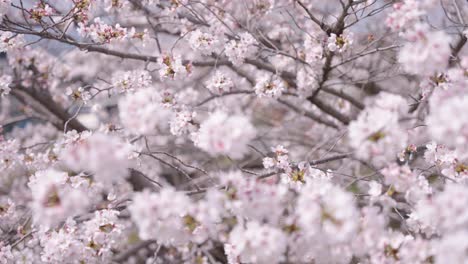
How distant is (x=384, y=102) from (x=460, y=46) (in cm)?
240

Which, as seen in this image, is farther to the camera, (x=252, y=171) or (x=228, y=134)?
(x=252, y=171)

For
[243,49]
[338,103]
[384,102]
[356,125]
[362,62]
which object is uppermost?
[362,62]

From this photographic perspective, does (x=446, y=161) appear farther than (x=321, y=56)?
No

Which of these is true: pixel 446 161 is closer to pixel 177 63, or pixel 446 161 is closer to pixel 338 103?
pixel 177 63

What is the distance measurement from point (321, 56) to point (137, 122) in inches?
91.3

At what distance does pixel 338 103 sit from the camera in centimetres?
579

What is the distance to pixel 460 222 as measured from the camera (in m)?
1.70

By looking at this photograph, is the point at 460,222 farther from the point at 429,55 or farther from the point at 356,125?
the point at 429,55

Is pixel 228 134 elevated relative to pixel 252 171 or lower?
lower

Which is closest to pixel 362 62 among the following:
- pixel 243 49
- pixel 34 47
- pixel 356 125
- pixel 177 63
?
pixel 243 49

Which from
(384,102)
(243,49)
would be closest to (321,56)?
(243,49)

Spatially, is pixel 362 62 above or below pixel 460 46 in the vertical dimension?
above

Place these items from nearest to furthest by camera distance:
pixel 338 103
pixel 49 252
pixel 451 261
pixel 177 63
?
1. pixel 451 261
2. pixel 49 252
3. pixel 177 63
4. pixel 338 103

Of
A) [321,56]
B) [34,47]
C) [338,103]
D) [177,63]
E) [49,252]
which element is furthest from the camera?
[338,103]
